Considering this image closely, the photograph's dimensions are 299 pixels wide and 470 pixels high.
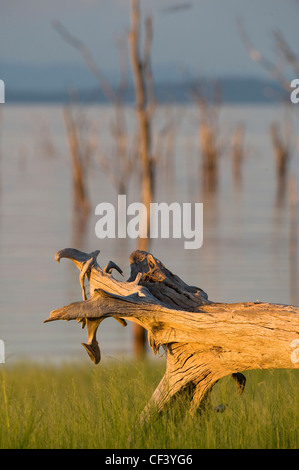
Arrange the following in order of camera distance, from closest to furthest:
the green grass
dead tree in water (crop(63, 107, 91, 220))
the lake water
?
the green grass < the lake water < dead tree in water (crop(63, 107, 91, 220))

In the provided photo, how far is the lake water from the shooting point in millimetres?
15484

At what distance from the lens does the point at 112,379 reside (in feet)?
15.5

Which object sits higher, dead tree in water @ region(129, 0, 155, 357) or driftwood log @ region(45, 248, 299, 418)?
dead tree in water @ region(129, 0, 155, 357)

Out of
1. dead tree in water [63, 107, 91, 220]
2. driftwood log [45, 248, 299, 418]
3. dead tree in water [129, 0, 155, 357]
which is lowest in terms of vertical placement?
driftwood log [45, 248, 299, 418]

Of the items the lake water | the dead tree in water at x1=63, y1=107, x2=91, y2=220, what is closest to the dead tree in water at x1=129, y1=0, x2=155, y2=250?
the lake water

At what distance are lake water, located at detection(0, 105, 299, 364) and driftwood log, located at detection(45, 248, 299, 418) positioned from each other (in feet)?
1.03

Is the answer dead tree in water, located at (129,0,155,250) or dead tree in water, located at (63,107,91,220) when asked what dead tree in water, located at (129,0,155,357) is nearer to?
dead tree in water, located at (129,0,155,250)

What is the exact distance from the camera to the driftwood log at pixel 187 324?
449 centimetres

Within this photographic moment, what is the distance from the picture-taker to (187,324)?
461 cm

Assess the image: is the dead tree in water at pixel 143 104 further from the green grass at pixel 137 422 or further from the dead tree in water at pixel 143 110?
the green grass at pixel 137 422

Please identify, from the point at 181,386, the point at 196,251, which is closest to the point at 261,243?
the point at 196,251

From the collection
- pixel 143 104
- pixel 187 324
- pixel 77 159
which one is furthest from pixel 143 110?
pixel 77 159

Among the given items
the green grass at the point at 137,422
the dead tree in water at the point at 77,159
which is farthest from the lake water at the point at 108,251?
the dead tree in water at the point at 77,159
